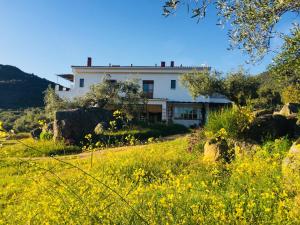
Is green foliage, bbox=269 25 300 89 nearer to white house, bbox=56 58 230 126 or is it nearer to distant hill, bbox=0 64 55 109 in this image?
white house, bbox=56 58 230 126

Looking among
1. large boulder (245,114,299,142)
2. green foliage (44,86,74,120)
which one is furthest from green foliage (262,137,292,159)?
green foliage (44,86,74,120)

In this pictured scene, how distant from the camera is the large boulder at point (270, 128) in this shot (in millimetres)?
14102

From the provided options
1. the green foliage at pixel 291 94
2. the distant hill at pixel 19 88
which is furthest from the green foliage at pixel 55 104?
the distant hill at pixel 19 88

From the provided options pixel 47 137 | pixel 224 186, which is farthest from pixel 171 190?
pixel 47 137

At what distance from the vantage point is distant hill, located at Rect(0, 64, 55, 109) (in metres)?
75.9

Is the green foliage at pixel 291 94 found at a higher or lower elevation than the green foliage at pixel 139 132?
higher

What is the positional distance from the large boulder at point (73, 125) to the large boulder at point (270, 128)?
13.1 metres

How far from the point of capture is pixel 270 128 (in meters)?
14.3

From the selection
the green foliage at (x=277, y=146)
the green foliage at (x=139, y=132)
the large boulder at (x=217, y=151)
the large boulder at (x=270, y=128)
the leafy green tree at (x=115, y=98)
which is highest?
the leafy green tree at (x=115, y=98)

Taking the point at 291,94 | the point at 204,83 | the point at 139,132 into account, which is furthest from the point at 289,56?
the point at 204,83

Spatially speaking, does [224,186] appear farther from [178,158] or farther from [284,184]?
[178,158]

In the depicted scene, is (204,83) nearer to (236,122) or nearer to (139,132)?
(139,132)

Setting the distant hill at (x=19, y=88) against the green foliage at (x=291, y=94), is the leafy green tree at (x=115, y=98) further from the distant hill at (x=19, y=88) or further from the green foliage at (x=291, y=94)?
the distant hill at (x=19, y=88)

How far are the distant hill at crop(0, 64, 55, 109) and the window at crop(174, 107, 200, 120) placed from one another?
30215 mm
